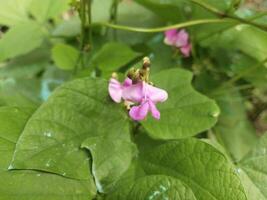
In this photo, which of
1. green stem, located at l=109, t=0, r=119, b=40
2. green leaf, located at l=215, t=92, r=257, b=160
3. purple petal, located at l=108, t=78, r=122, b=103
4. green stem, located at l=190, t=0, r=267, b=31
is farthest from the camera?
green leaf, located at l=215, t=92, r=257, b=160

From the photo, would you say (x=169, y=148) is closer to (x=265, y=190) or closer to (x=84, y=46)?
(x=265, y=190)

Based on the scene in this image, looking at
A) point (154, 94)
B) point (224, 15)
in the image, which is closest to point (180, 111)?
point (154, 94)

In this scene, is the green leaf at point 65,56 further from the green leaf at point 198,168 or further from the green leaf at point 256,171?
the green leaf at point 256,171

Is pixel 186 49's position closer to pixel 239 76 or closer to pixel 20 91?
pixel 239 76

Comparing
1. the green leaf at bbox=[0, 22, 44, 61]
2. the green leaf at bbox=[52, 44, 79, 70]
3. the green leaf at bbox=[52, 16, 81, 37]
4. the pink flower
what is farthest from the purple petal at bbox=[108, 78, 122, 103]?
the green leaf at bbox=[52, 16, 81, 37]

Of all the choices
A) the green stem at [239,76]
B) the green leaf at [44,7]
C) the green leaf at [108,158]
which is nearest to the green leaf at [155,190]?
the green leaf at [108,158]

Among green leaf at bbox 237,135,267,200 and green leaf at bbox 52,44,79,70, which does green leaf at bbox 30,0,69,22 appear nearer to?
green leaf at bbox 52,44,79,70

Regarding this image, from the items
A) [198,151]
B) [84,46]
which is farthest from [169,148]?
[84,46]
